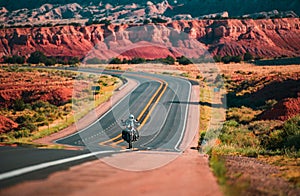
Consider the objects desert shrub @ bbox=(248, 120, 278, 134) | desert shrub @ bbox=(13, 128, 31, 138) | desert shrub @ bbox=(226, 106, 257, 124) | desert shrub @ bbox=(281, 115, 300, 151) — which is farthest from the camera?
desert shrub @ bbox=(226, 106, 257, 124)

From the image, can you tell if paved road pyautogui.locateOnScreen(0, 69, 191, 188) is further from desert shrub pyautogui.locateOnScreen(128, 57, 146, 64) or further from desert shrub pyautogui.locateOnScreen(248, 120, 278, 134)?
desert shrub pyautogui.locateOnScreen(128, 57, 146, 64)

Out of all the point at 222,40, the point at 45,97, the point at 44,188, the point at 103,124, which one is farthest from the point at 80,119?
the point at 222,40

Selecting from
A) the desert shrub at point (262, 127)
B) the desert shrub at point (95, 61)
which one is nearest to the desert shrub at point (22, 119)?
the desert shrub at point (262, 127)

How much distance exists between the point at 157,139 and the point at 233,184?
23096 millimetres

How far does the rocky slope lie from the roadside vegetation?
65044 mm

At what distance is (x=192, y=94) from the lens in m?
52.9

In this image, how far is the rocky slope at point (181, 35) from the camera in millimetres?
130500

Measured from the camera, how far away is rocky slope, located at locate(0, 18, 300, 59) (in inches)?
5138

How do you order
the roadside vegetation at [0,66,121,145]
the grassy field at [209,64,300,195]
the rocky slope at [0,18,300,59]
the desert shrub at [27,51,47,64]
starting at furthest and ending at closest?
1. the rocky slope at [0,18,300,59]
2. the desert shrub at [27,51,47,64]
3. the roadside vegetation at [0,66,121,145]
4. the grassy field at [209,64,300,195]

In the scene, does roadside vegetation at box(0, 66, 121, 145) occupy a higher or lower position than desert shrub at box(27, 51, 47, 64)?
lower

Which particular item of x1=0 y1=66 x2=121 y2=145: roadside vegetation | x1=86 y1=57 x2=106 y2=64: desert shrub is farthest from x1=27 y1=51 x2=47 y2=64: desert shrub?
x1=0 y1=66 x2=121 y2=145: roadside vegetation

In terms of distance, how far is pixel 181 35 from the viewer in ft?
403

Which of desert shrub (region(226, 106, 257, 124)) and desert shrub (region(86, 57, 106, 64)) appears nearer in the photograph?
desert shrub (region(226, 106, 257, 124))

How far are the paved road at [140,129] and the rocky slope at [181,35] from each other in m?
71.9
